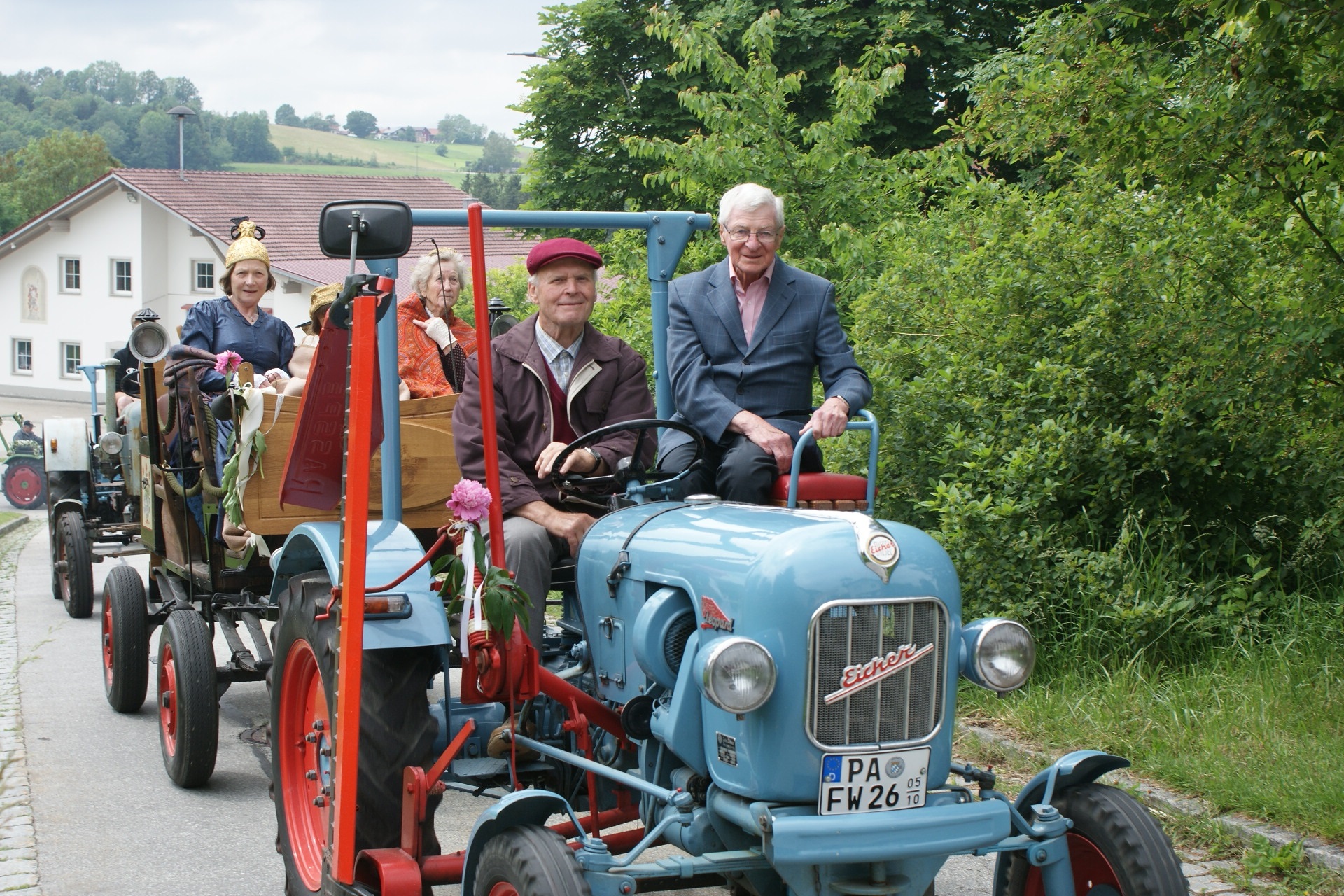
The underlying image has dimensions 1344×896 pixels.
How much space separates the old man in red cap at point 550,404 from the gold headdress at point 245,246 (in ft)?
9.73

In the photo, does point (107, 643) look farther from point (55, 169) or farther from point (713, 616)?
point (55, 169)

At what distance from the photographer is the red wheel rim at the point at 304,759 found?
373 cm

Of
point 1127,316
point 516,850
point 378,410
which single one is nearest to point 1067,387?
point 1127,316

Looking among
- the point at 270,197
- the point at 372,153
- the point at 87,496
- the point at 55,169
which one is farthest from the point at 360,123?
the point at 87,496

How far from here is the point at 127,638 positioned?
618cm

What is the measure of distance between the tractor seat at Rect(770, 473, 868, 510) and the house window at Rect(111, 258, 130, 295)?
139 ft

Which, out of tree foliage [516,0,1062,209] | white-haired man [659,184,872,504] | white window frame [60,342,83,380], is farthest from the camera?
white window frame [60,342,83,380]

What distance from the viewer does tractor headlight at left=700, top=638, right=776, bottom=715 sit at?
2.68m

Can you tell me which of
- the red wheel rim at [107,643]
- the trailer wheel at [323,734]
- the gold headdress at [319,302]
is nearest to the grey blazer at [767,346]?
the trailer wheel at [323,734]

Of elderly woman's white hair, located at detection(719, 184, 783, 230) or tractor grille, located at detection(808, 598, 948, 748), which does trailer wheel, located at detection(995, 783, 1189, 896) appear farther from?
elderly woman's white hair, located at detection(719, 184, 783, 230)

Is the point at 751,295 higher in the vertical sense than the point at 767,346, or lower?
higher

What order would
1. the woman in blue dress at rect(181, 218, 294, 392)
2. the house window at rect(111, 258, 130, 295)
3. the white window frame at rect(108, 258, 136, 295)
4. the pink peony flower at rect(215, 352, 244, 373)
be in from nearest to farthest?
the pink peony flower at rect(215, 352, 244, 373)
the woman in blue dress at rect(181, 218, 294, 392)
the white window frame at rect(108, 258, 136, 295)
the house window at rect(111, 258, 130, 295)

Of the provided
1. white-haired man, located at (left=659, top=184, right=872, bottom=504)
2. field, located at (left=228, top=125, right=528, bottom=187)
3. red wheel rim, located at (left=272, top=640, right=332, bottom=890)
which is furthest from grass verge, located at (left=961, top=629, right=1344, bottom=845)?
field, located at (left=228, top=125, right=528, bottom=187)

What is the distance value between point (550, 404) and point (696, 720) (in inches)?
60.1
